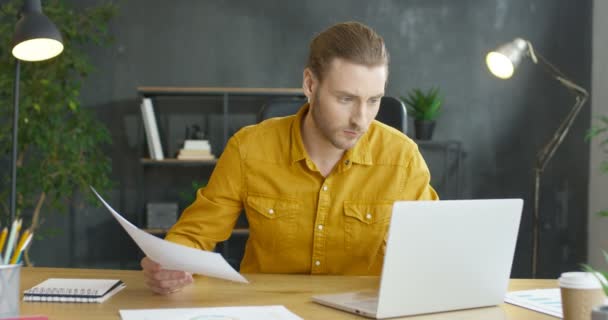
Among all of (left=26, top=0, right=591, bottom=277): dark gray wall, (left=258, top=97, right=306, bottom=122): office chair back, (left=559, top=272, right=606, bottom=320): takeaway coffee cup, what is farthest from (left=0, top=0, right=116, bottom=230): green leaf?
(left=559, top=272, right=606, bottom=320): takeaway coffee cup

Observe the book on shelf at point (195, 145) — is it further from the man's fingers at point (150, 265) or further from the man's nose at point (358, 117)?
the man's fingers at point (150, 265)

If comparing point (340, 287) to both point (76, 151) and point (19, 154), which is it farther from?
point (19, 154)

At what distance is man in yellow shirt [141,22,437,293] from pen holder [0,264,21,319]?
64cm

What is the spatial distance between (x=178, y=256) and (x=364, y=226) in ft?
2.12

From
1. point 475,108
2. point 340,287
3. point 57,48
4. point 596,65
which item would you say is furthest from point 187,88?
point 340,287

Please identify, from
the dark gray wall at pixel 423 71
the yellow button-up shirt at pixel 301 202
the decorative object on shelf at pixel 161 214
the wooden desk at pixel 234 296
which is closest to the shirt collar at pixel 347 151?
the yellow button-up shirt at pixel 301 202

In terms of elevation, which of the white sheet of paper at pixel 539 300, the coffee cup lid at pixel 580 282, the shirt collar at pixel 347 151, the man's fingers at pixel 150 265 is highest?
the shirt collar at pixel 347 151

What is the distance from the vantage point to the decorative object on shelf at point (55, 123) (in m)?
3.67

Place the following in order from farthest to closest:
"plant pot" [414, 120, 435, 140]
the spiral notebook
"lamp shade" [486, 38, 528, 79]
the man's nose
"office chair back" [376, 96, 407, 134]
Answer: "plant pot" [414, 120, 435, 140], "lamp shade" [486, 38, 528, 79], "office chair back" [376, 96, 407, 134], the man's nose, the spiral notebook

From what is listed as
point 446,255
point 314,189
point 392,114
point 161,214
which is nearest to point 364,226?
point 314,189

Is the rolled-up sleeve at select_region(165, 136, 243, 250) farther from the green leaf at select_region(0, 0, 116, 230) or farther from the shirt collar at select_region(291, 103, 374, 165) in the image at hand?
the green leaf at select_region(0, 0, 116, 230)

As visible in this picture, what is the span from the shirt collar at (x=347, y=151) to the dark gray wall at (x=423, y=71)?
2.47 metres

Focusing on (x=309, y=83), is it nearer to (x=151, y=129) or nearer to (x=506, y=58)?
(x=506, y=58)

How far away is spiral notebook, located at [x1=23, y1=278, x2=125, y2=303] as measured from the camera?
52.7 inches
